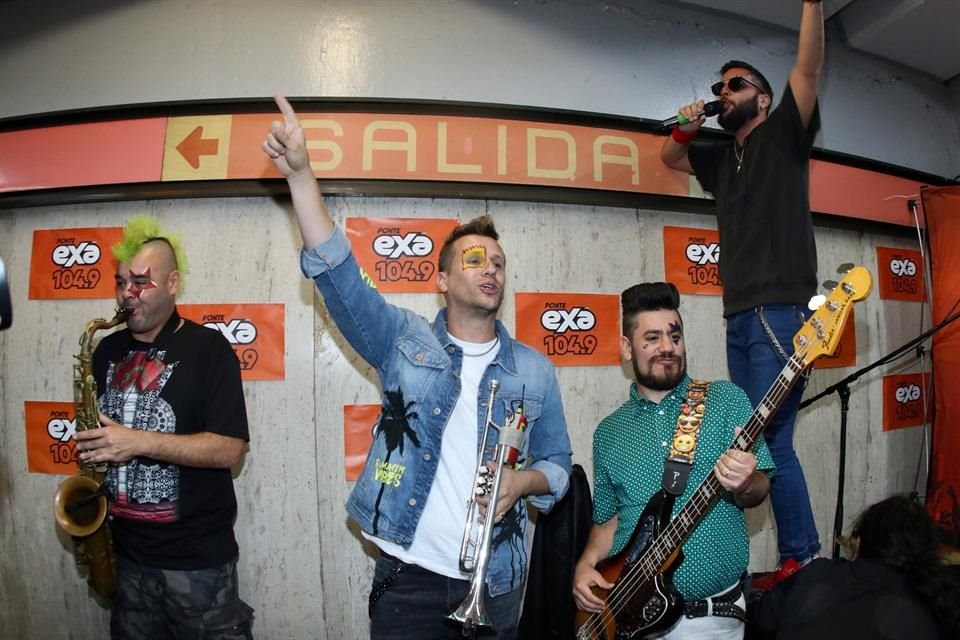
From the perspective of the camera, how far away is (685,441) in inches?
77.5

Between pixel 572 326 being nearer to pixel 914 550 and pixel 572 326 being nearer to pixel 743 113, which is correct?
pixel 743 113

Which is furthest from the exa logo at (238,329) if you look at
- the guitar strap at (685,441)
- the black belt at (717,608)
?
the black belt at (717,608)

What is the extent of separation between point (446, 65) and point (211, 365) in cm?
223

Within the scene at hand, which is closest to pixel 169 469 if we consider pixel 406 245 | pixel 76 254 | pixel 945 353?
pixel 406 245

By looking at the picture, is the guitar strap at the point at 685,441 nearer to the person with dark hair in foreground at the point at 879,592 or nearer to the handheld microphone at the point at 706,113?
the person with dark hair in foreground at the point at 879,592

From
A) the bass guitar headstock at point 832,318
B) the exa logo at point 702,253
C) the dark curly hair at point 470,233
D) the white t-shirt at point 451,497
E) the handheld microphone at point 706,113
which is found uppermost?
the handheld microphone at point 706,113

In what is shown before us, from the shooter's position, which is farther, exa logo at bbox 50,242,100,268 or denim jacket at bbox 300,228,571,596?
exa logo at bbox 50,242,100,268

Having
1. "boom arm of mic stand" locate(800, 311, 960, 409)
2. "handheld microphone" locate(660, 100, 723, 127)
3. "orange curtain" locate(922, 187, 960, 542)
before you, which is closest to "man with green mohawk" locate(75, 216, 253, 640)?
"handheld microphone" locate(660, 100, 723, 127)

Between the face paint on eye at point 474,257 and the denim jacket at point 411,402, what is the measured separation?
24 cm

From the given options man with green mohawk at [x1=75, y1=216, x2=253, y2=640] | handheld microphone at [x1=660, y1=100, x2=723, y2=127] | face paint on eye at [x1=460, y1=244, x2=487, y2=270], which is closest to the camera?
face paint on eye at [x1=460, y1=244, x2=487, y2=270]

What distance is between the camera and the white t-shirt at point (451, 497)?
1768 millimetres

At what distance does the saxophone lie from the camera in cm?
225

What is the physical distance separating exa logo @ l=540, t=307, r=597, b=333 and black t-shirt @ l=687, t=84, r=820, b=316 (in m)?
0.83

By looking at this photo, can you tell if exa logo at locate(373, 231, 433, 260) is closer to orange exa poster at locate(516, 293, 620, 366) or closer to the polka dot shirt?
orange exa poster at locate(516, 293, 620, 366)
